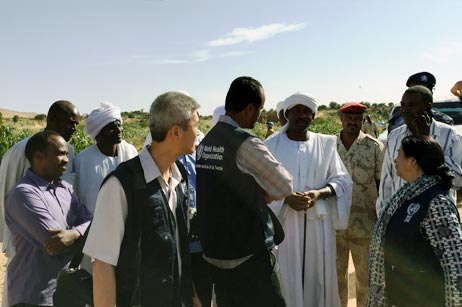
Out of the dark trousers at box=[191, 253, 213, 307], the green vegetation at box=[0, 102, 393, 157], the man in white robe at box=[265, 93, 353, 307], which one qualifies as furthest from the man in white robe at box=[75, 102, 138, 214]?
the green vegetation at box=[0, 102, 393, 157]

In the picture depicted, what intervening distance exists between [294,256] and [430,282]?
149 cm

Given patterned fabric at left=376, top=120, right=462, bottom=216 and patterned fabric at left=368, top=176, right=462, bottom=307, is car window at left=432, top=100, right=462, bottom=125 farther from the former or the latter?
patterned fabric at left=368, top=176, right=462, bottom=307

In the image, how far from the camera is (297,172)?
405 cm

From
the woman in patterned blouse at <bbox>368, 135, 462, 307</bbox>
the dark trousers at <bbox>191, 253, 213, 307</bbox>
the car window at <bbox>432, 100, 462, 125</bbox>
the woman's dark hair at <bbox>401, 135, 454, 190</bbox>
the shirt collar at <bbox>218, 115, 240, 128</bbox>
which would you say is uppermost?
the car window at <bbox>432, 100, 462, 125</bbox>

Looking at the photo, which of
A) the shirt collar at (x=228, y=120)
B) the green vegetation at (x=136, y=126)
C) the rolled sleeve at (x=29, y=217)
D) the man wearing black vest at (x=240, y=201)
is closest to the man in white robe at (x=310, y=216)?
the man wearing black vest at (x=240, y=201)

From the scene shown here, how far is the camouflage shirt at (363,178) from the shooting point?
4.50m

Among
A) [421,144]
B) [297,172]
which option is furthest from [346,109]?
[421,144]

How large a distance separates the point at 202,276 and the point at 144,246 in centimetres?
115

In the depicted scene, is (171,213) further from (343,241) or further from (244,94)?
(343,241)

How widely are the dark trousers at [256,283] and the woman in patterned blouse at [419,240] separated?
68cm

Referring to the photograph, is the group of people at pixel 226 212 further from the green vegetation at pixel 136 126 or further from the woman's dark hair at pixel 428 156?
the green vegetation at pixel 136 126

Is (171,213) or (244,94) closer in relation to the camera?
(171,213)

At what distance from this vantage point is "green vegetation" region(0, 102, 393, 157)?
14443 mm

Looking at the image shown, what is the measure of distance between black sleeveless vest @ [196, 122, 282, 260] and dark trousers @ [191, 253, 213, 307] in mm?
298
